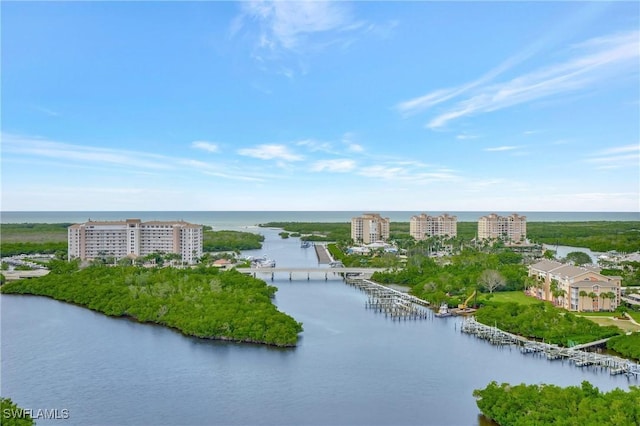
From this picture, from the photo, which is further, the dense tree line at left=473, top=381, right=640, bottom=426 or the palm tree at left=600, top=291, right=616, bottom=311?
Answer: the palm tree at left=600, top=291, right=616, bottom=311

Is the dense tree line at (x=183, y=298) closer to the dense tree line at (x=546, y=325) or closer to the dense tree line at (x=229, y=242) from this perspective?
the dense tree line at (x=546, y=325)

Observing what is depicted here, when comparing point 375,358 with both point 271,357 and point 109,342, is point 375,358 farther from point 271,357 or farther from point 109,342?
point 109,342

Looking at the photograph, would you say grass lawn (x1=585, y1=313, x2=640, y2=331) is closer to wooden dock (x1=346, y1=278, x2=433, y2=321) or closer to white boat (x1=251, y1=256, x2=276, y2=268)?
wooden dock (x1=346, y1=278, x2=433, y2=321)

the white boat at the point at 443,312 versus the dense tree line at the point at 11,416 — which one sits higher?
the dense tree line at the point at 11,416

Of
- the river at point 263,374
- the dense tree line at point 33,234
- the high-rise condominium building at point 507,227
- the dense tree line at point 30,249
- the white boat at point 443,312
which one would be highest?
the high-rise condominium building at point 507,227

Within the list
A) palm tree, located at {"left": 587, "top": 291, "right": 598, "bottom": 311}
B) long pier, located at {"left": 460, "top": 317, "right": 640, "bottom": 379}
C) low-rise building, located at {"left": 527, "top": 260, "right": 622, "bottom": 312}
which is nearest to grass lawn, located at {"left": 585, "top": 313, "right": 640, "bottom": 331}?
palm tree, located at {"left": 587, "top": 291, "right": 598, "bottom": 311}

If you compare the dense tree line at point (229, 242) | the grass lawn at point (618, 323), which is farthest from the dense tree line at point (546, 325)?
the dense tree line at point (229, 242)

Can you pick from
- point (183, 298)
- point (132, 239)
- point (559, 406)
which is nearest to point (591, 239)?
point (132, 239)
